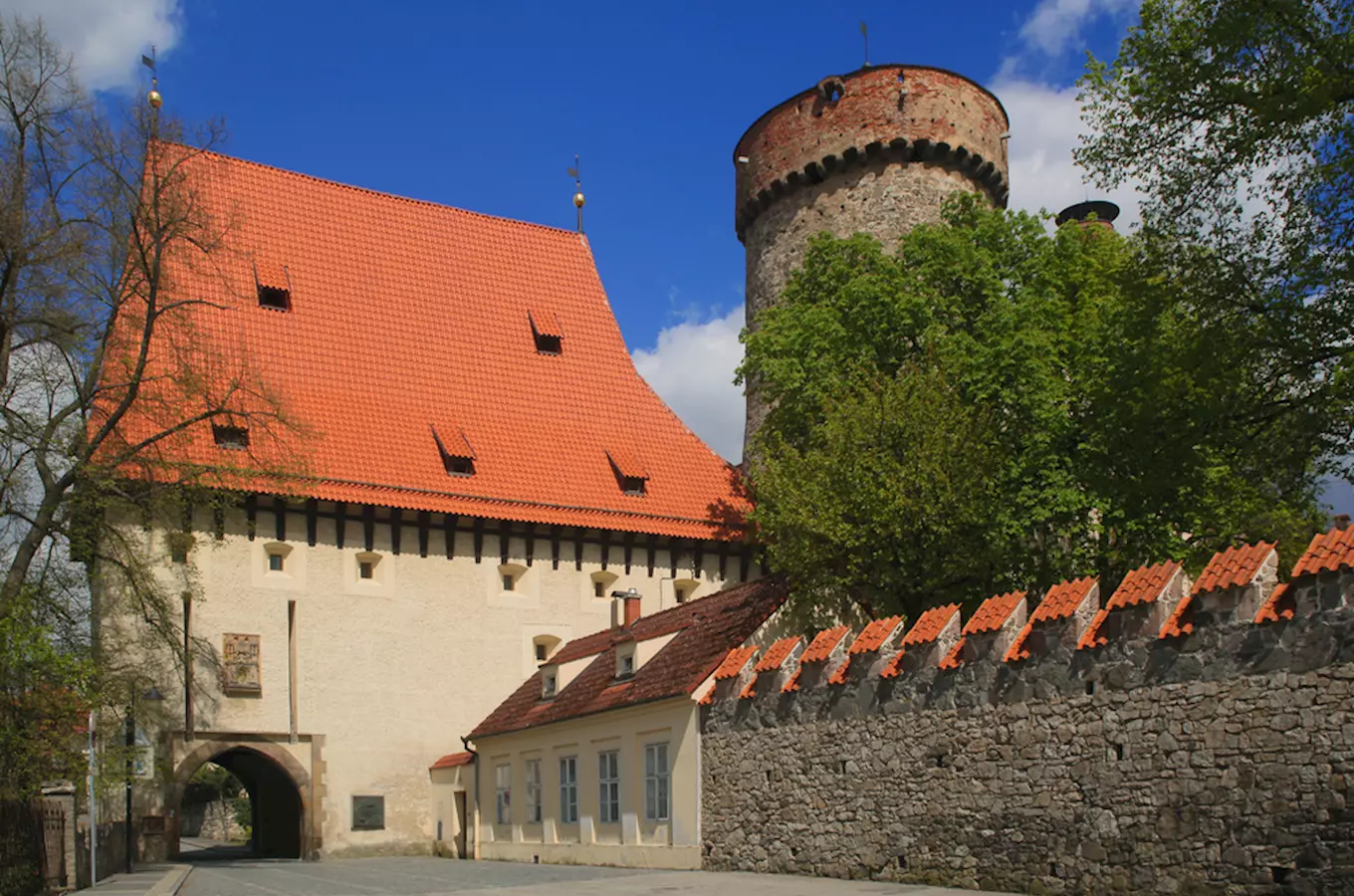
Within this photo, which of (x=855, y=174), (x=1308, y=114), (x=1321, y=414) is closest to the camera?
(x=1308, y=114)

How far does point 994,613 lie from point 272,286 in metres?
23.1

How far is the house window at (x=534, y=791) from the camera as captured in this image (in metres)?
24.7

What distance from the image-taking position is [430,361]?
1350 inches

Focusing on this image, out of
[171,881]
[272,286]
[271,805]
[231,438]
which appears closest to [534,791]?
[171,881]

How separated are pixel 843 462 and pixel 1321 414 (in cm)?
713

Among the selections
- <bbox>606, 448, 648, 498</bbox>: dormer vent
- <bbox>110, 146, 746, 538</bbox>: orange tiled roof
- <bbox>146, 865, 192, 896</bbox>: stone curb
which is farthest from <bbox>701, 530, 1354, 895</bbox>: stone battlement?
<bbox>606, 448, 648, 498</bbox>: dormer vent

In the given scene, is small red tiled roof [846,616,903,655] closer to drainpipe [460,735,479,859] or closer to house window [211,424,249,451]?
drainpipe [460,735,479,859]

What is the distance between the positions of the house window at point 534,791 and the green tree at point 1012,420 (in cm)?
562

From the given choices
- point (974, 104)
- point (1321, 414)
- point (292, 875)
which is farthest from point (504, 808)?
point (974, 104)

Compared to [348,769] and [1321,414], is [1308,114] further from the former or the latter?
[348,769]

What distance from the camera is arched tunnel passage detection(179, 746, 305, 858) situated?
30247mm

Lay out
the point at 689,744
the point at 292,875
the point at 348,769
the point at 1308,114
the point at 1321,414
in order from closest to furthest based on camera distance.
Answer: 1. the point at 1308,114
2. the point at 1321,414
3. the point at 689,744
4. the point at 292,875
5. the point at 348,769

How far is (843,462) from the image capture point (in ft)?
73.4

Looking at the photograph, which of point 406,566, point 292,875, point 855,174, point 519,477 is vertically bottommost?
point 292,875
